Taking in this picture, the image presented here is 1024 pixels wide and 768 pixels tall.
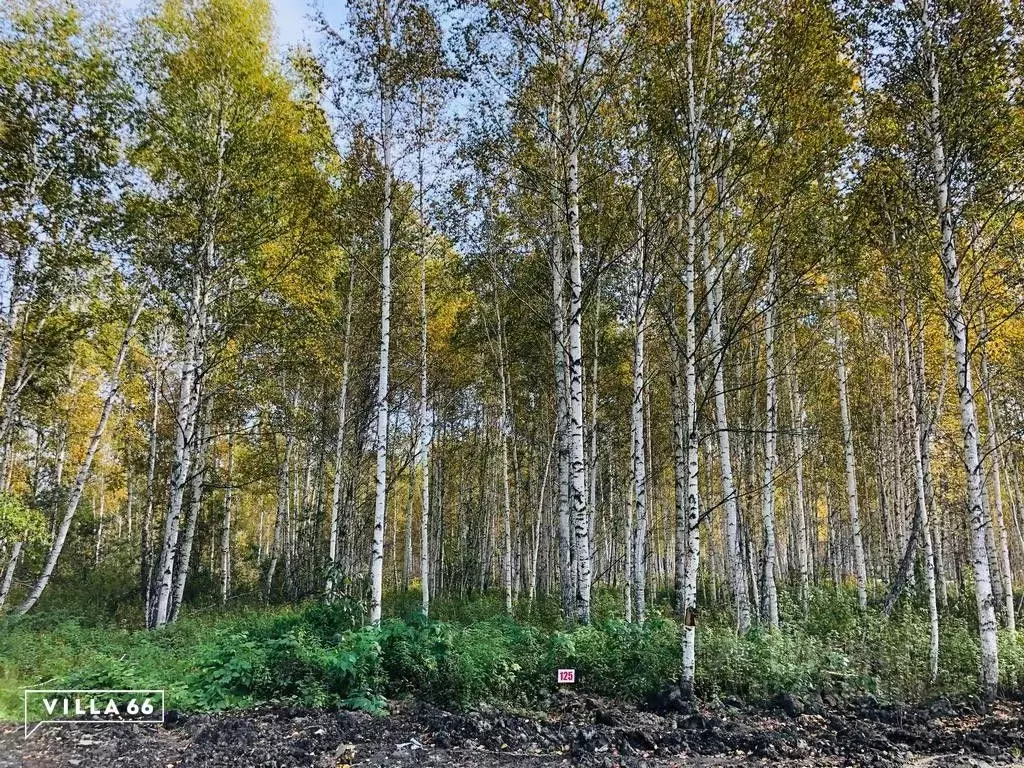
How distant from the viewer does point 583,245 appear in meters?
10.9

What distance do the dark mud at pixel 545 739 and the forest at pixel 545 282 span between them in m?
0.18

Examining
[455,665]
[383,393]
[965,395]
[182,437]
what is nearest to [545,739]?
[455,665]

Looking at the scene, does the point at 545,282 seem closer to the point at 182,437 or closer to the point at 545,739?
the point at 182,437

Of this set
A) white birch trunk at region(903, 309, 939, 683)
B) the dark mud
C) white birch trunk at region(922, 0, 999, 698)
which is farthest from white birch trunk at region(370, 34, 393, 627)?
white birch trunk at region(922, 0, 999, 698)

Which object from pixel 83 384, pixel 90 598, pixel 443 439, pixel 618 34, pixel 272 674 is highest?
pixel 618 34

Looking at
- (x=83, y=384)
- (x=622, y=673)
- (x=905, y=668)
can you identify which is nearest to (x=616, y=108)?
(x=622, y=673)

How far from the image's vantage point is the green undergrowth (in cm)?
566

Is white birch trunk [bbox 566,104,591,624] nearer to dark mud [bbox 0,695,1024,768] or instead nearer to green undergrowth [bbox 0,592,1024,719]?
green undergrowth [bbox 0,592,1024,719]

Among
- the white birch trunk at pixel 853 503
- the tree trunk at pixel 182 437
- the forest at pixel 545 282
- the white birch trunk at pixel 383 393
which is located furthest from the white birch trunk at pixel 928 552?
the tree trunk at pixel 182 437

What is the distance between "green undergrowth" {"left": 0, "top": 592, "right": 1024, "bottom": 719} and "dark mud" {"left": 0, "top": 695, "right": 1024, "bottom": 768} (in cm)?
36

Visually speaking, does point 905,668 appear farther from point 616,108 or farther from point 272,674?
point 616,108

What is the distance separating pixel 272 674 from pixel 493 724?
2.47m

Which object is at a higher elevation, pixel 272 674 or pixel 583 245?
pixel 583 245

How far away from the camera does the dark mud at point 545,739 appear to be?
430 cm
